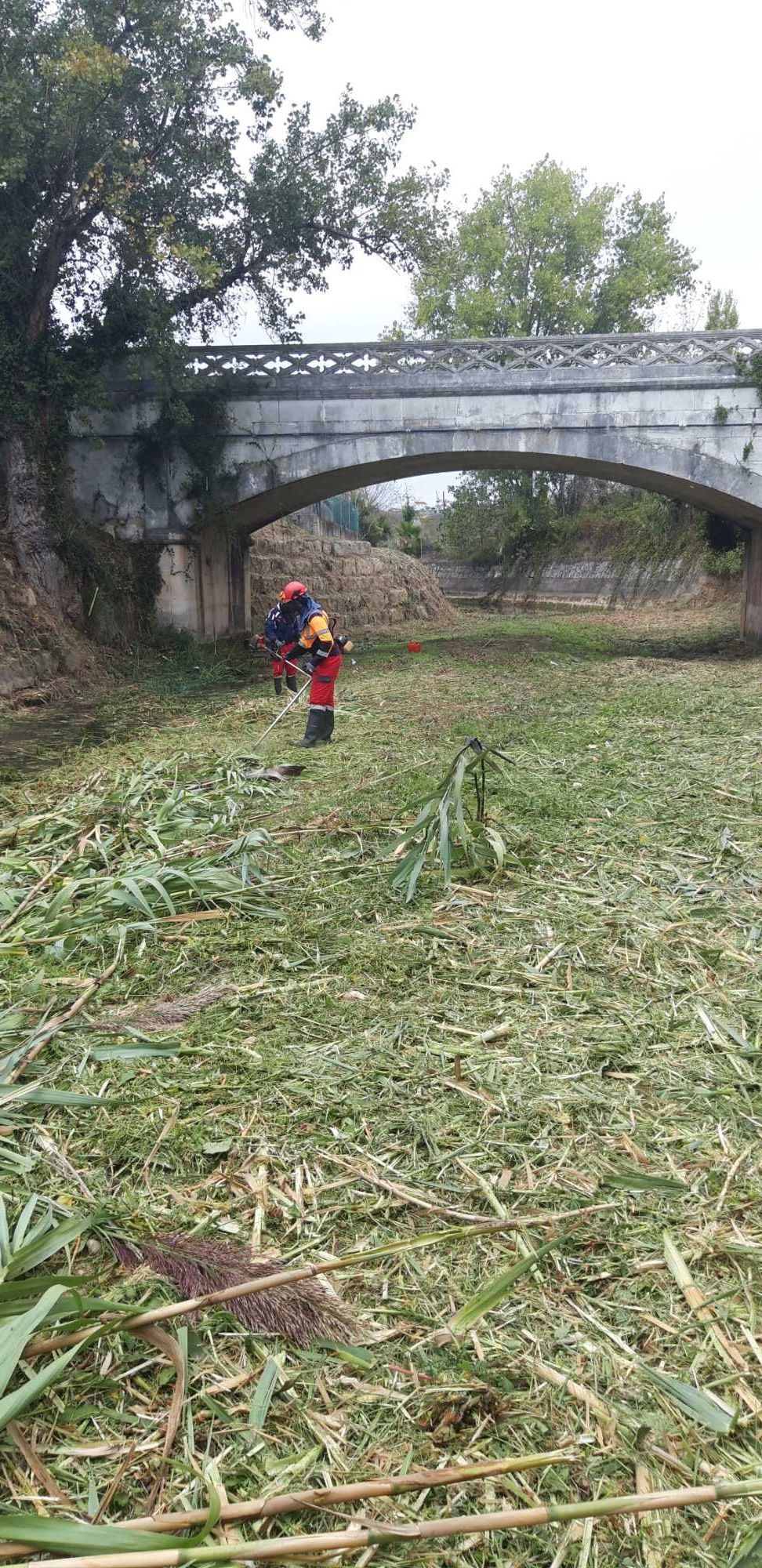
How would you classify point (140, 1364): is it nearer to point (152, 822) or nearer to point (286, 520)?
point (152, 822)

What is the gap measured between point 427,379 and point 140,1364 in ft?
63.6

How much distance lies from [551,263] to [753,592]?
2240 centimetres

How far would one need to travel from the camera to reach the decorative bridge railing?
19.0 metres

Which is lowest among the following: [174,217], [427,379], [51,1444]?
[51,1444]

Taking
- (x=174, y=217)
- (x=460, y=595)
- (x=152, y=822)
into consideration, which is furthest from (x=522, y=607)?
(x=152, y=822)

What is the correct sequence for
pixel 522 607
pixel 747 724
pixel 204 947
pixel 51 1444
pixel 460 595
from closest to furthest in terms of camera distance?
pixel 51 1444
pixel 204 947
pixel 747 724
pixel 522 607
pixel 460 595

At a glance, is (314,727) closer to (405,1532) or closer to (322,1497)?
(322,1497)

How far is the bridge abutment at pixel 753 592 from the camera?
71.4 ft

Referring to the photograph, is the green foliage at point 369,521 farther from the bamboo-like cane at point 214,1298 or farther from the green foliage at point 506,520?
the bamboo-like cane at point 214,1298

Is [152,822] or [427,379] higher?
[427,379]

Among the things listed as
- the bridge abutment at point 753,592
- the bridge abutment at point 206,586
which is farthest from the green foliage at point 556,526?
the bridge abutment at point 206,586

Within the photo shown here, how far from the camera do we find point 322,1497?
6.29ft

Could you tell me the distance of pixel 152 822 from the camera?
635 centimetres

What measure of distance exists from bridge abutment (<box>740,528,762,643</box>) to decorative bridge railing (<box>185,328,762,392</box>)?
5.27 m
